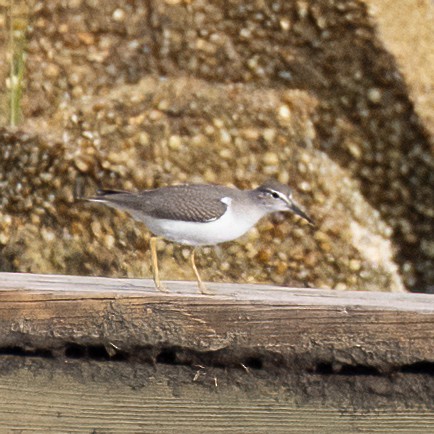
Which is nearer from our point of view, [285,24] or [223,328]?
[223,328]

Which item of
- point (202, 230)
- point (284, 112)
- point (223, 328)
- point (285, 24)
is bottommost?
point (223, 328)

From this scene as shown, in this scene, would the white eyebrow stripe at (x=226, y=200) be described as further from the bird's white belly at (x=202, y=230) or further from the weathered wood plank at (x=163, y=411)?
the weathered wood plank at (x=163, y=411)

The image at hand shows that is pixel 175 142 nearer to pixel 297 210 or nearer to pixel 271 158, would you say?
pixel 271 158

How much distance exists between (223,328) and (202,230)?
1.83 metres

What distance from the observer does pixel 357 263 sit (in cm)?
541

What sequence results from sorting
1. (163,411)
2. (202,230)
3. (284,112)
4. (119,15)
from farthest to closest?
(119,15)
(284,112)
(202,230)
(163,411)

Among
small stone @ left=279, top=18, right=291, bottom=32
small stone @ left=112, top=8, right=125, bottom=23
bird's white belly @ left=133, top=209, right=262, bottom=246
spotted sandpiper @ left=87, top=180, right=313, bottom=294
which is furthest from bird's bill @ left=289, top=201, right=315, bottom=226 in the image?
small stone @ left=112, top=8, right=125, bottom=23

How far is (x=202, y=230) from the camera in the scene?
460 cm

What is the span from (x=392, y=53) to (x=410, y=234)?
1065mm

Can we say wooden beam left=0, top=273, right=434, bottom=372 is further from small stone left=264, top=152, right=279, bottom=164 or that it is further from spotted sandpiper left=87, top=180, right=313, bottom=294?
small stone left=264, top=152, right=279, bottom=164

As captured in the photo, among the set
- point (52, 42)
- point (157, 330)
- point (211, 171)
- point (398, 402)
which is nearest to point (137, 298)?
point (157, 330)

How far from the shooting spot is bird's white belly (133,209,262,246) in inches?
180

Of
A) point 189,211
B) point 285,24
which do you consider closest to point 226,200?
point 189,211

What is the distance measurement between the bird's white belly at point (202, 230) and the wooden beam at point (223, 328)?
176 centimetres
